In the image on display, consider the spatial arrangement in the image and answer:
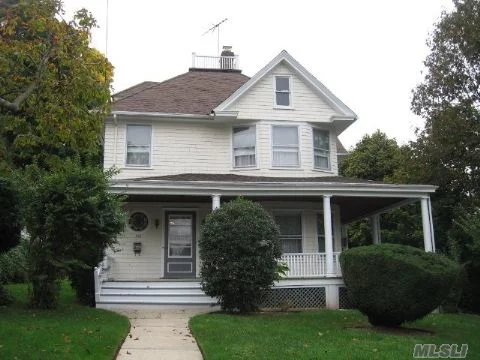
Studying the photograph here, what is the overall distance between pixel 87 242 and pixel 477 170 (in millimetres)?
16215

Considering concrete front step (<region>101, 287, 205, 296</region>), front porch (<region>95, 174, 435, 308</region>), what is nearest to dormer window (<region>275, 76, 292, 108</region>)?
front porch (<region>95, 174, 435, 308</region>)

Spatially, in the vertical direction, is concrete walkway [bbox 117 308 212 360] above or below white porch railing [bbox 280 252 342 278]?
below

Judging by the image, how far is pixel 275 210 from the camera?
60.2 feet

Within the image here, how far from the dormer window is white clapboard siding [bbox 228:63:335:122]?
0.14 meters

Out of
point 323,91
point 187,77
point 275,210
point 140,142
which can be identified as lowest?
point 275,210

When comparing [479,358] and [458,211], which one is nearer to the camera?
[479,358]

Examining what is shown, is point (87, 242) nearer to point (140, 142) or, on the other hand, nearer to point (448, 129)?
point (140, 142)

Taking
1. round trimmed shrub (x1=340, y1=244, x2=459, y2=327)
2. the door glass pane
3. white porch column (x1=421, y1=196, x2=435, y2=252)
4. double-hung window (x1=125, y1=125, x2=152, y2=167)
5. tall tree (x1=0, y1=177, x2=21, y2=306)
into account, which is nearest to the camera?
round trimmed shrub (x1=340, y1=244, x2=459, y2=327)

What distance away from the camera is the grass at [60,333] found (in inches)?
307

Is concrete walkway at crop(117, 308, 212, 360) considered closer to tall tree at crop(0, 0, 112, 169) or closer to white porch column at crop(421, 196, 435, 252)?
tall tree at crop(0, 0, 112, 169)

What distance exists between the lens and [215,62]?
2405 centimetres

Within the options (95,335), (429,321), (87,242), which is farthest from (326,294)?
(95,335)

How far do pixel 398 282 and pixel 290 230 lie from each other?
8011 mm

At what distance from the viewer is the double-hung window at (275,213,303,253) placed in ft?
60.2
